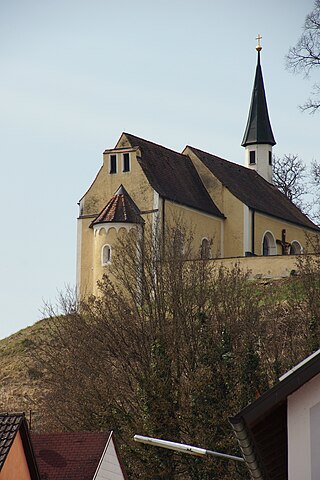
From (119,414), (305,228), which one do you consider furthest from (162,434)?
(305,228)

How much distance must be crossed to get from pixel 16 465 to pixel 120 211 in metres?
42.7

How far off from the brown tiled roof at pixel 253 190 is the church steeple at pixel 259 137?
2615mm

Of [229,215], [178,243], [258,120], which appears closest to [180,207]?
[229,215]

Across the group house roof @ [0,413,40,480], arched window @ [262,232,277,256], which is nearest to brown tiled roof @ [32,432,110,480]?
house roof @ [0,413,40,480]

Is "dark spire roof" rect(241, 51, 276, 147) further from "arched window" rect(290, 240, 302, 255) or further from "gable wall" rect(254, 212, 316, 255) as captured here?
"arched window" rect(290, 240, 302, 255)

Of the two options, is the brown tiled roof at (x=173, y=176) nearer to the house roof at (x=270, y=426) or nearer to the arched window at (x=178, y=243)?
the arched window at (x=178, y=243)

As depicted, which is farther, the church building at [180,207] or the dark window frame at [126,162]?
the dark window frame at [126,162]

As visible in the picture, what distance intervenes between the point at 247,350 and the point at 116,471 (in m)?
11.2

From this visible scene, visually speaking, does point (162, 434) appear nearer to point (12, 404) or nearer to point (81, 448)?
point (81, 448)

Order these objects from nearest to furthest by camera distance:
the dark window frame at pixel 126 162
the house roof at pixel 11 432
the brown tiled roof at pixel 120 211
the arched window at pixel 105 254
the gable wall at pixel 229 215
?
1. the house roof at pixel 11 432
2. the arched window at pixel 105 254
3. the brown tiled roof at pixel 120 211
4. the dark window frame at pixel 126 162
5. the gable wall at pixel 229 215

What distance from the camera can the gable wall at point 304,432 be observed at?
11328 mm

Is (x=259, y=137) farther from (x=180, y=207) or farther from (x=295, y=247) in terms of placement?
(x=180, y=207)

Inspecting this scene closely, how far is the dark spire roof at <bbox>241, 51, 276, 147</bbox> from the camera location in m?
80.7

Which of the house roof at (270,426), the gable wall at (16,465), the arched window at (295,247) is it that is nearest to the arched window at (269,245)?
the arched window at (295,247)
